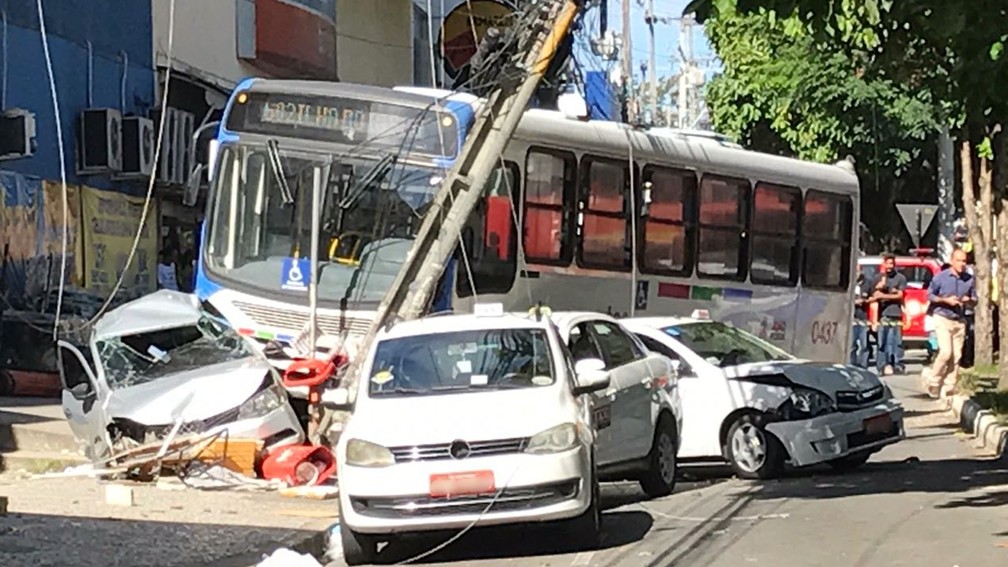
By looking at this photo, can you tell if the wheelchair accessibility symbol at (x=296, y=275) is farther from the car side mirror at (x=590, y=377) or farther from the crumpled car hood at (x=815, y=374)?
the car side mirror at (x=590, y=377)

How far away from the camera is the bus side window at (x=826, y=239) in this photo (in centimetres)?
2241

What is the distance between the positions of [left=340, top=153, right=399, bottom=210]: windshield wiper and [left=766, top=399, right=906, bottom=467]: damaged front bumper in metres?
4.26

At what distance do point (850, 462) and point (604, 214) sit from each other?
406 centimetres

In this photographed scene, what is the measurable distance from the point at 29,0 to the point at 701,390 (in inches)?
385

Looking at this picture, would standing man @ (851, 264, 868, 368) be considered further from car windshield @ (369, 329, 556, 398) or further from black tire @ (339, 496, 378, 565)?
black tire @ (339, 496, 378, 565)

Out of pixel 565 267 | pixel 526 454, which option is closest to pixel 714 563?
pixel 526 454

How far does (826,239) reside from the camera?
22.8 m

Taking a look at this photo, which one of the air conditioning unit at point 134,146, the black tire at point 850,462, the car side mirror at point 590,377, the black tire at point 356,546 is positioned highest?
the air conditioning unit at point 134,146

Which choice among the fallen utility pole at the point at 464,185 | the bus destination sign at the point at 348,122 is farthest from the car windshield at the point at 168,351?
the bus destination sign at the point at 348,122

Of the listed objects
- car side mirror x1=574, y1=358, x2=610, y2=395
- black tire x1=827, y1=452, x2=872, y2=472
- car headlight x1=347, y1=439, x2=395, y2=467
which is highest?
car side mirror x1=574, y1=358, x2=610, y2=395

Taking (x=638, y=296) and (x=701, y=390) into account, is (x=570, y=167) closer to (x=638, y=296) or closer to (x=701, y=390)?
(x=638, y=296)

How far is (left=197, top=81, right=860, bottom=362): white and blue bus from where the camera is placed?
51.8 feet

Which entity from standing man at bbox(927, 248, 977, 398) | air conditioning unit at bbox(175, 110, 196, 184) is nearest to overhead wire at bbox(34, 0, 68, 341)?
air conditioning unit at bbox(175, 110, 196, 184)

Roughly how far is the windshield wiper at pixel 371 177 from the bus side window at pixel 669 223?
13.1 ft
